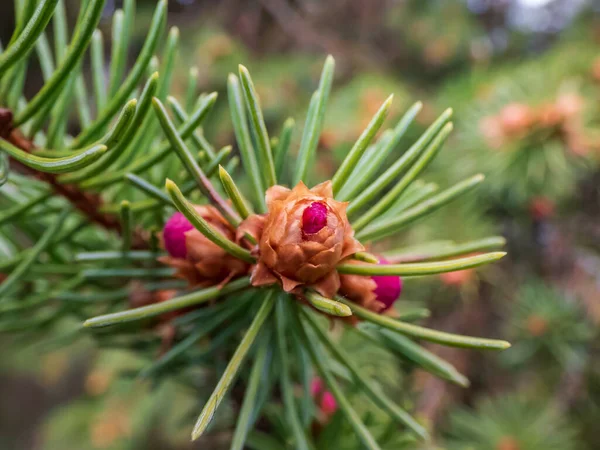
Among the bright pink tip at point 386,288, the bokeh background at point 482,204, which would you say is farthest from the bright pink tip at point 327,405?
the bright pink tip at point 386,288

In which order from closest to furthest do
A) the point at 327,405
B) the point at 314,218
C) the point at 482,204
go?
the point at 314,218 → the point at 327,405 → the point at 482,204

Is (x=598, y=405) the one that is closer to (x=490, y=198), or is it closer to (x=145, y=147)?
(x=490, y=198)

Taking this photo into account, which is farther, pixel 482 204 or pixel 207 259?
pixel 482 204

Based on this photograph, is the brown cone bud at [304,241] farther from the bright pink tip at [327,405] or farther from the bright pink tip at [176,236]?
the bright pink tip at [327,405]

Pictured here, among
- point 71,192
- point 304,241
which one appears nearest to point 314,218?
point 304,241

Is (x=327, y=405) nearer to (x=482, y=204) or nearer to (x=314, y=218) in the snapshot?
(x=314, y=218)

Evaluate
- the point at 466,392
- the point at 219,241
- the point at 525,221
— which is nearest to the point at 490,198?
the point at 525,221
